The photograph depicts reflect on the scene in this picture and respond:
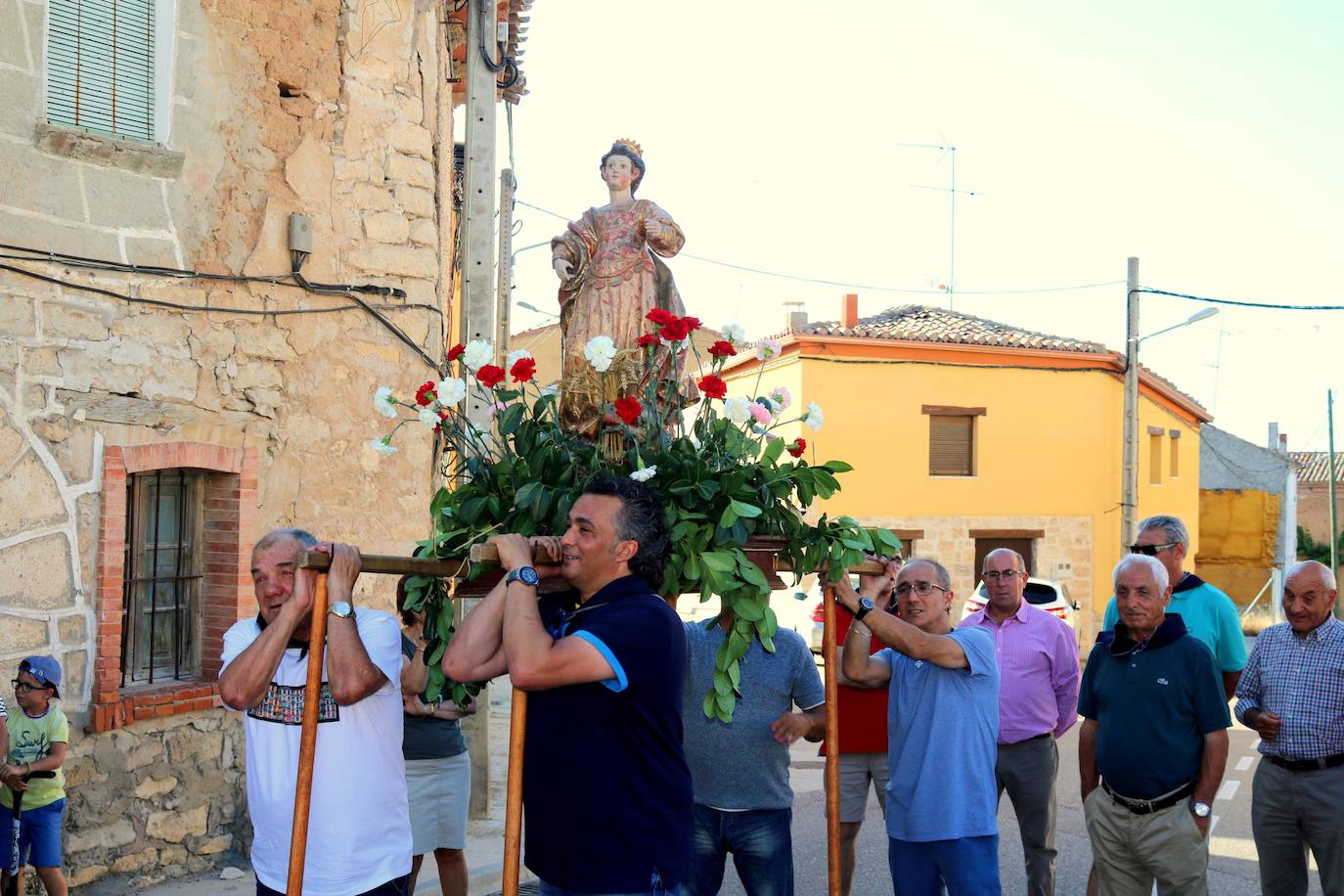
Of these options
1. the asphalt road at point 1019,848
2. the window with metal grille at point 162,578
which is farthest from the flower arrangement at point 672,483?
the window with metal grille at point 162,578

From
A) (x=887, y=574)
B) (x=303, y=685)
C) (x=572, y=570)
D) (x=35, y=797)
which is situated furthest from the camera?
(x=35, y=797)

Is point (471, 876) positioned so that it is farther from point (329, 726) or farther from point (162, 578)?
point (329, 726)

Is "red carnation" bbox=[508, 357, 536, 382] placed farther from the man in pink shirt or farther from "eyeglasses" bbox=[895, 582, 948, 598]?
the man in pink shirt

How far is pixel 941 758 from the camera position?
4.71 metres

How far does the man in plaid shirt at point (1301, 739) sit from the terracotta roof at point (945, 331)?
18.9 metres

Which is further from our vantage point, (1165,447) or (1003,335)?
(1165,447)

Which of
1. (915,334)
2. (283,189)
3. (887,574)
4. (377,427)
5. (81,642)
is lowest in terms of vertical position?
(81,642)

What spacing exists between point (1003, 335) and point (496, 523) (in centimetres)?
2321

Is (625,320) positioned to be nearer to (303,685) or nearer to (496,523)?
(496,523)

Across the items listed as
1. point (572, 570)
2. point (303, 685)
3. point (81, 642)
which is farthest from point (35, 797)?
point (572, 570)

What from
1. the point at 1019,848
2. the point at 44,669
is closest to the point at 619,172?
the point at 44,669

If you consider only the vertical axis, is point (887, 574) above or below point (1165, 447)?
below

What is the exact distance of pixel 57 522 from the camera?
6.74 meters

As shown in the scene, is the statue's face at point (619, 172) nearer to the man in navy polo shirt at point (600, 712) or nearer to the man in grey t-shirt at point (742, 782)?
the man in grey t-shirt at point (742, 782)
